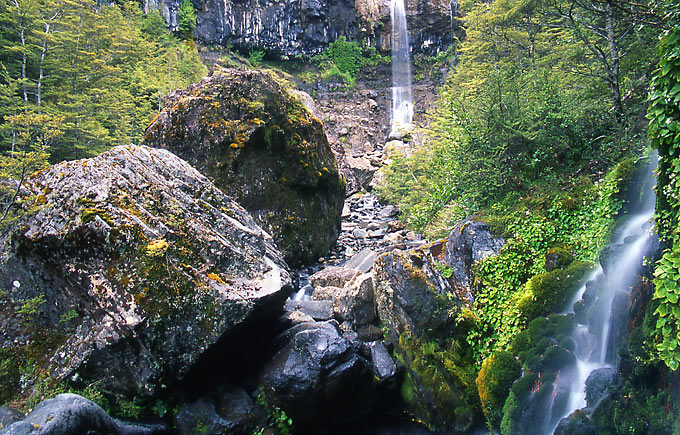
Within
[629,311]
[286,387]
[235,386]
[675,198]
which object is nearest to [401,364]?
[286,387]

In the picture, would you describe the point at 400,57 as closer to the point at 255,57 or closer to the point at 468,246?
the point at 255,57

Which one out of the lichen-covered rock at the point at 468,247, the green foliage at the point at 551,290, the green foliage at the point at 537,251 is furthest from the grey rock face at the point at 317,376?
the green foliage at the point at 551,290

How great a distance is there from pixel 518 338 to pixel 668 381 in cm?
201

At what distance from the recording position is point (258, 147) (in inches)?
506

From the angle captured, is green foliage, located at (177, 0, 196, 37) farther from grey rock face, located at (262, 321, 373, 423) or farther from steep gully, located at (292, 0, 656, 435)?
steep gully, located at (292, 0, 656, 435)

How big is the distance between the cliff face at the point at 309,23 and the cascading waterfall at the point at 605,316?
45.0 m

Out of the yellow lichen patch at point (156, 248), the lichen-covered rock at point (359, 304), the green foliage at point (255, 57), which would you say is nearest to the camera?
the yellow lichen patch at point (156, 248)

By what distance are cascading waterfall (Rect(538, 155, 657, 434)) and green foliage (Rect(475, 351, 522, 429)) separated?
0.61m

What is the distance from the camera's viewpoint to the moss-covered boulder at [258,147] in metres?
12.4

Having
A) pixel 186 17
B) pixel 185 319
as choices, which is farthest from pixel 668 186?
pixel 186 17

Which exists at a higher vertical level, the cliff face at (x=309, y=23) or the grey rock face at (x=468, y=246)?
the cliff face at (x=309, y=23)

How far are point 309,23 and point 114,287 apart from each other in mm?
45578

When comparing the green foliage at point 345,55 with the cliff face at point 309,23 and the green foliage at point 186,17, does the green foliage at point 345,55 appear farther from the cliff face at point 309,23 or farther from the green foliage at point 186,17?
the green foliage at point 186,17

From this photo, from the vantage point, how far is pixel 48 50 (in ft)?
59.9
